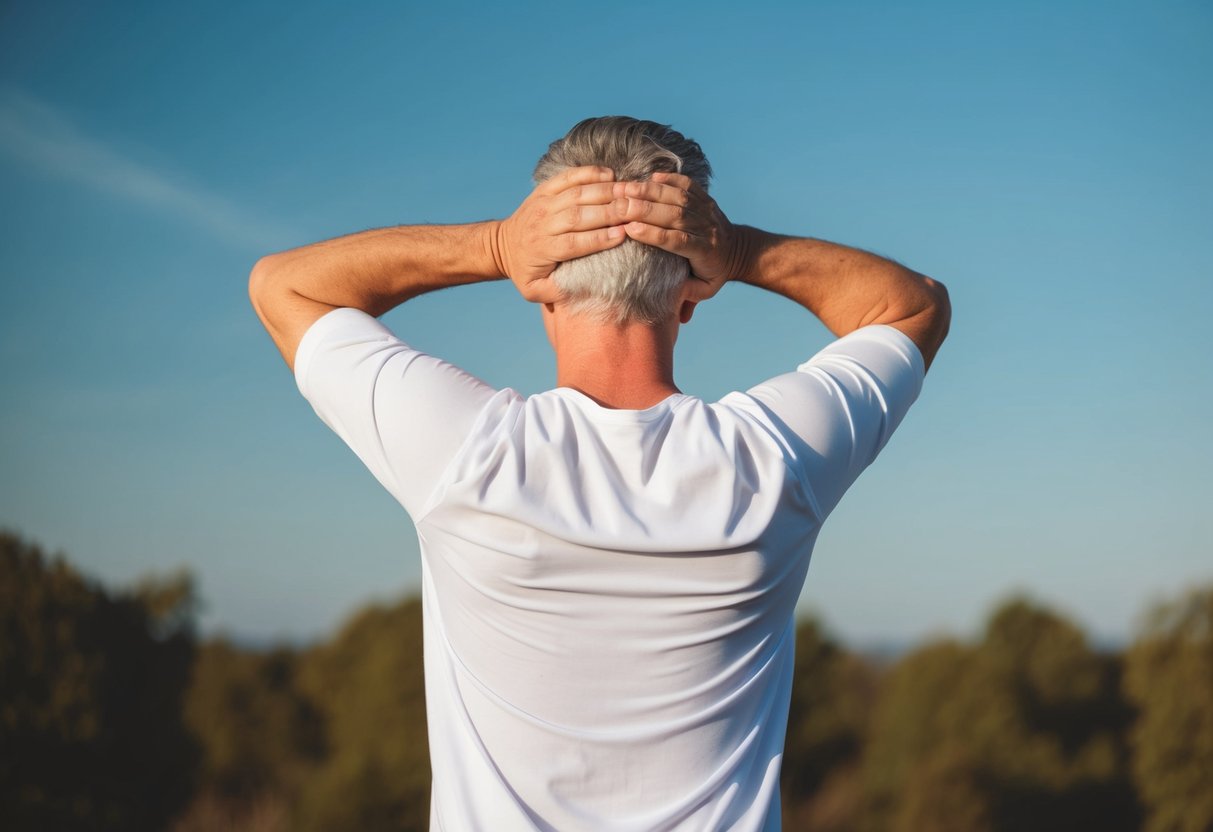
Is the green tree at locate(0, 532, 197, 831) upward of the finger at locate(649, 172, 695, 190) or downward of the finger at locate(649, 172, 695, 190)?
downward

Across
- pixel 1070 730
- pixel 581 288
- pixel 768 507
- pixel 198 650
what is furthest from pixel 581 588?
pixel 1070 730

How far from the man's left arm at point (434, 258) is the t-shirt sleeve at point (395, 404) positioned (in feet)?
0.48

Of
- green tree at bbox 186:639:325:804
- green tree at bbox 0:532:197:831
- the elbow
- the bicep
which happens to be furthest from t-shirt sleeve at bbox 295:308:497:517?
green tree at bbox 186:639:325:804

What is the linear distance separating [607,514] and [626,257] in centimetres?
33

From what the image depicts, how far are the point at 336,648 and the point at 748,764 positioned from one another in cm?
1469

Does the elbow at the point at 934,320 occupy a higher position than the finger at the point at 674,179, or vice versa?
the finger at the point at 674,179

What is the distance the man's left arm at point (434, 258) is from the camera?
51.3 inches

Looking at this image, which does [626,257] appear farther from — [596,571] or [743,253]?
[596,571]

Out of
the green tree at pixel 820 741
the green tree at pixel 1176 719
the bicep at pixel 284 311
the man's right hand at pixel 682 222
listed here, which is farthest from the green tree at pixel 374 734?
the man's right hand at pixel 682 222

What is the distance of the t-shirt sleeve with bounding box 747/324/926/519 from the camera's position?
1.27m

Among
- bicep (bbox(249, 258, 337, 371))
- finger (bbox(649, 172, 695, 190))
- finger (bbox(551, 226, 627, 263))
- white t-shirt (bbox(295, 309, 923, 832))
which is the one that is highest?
finger (bbox(649, 172, 695, 190))

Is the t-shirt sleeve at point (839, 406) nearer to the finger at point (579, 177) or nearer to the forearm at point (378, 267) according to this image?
the finger at point (579, 177)

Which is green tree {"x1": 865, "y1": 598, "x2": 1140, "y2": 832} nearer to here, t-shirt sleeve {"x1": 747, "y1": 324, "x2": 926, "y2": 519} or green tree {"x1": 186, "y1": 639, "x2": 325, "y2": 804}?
green tree {"x1": 186, "y1": 639, "x2": 325, "y2": 804}

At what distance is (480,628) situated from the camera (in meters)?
1.25
